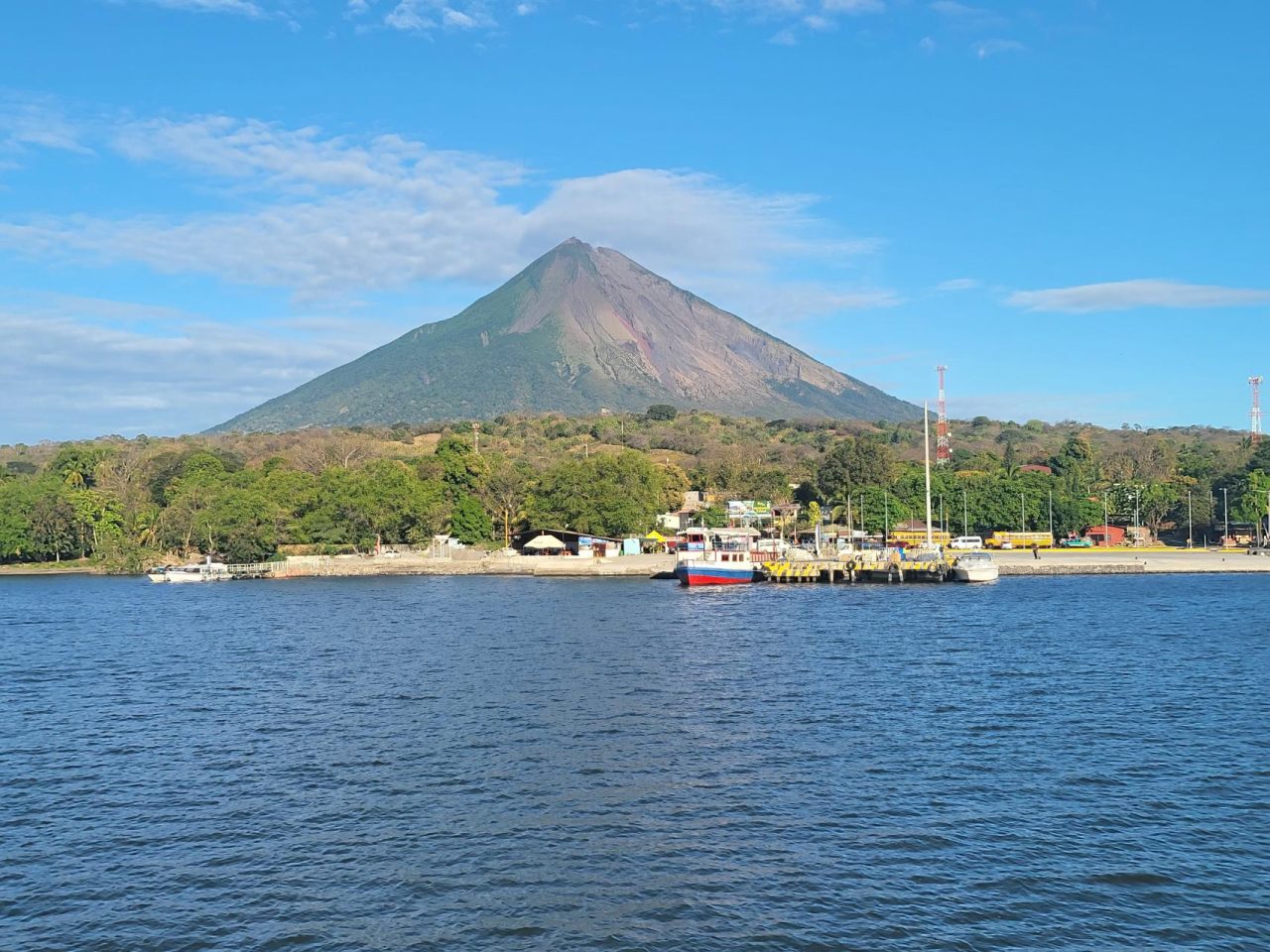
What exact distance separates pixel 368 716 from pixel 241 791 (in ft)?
20.8

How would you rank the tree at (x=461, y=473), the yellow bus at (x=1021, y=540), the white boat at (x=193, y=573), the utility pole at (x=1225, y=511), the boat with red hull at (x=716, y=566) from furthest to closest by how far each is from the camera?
the utility pole at (x=1225, y=511) → the tree at (x=461, y=473) → the yellow bus at (x=1021, y=540) → the white boat at (x=193, y=573) → the boat with red hull at (x=716, y=566)

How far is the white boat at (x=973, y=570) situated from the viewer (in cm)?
6462

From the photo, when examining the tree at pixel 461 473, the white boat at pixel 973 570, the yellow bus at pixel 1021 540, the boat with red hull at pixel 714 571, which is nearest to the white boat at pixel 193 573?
the tree at pixel 461 473

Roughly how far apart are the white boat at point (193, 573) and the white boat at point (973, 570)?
51.5 m

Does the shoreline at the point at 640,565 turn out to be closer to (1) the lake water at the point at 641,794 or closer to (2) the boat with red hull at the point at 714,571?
(2) the boat with red hull at the point at 714,571

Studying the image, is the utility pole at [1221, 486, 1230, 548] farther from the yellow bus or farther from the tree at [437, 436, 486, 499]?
the tree at [437, 436, 486, 499]

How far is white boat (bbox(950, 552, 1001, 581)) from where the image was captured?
6462cm

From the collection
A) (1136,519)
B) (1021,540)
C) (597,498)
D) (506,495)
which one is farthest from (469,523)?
(1136,519)

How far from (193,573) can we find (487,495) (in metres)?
26.4

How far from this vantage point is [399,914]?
45.4 ft

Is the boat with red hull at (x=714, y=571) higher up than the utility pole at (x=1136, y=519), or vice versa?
the utility pole at (x=1136, y=519)

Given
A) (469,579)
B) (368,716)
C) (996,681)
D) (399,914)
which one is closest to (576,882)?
(399,914)

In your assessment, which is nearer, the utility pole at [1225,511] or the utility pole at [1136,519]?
the utility pole at [1225,511]

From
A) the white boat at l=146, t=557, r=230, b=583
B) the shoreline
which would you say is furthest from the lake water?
the white boat at l=146, t=557, r=230, b=583
